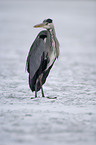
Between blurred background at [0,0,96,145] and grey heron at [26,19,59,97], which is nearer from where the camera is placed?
blurred background at [0,0,96,145]

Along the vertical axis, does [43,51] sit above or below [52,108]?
above

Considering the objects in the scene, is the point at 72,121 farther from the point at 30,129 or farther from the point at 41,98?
the point at 41,98

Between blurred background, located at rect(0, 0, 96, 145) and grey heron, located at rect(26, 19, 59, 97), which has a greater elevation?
grey heron, located at rect(26, 19, 59, 97)

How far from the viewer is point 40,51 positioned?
15.7ft

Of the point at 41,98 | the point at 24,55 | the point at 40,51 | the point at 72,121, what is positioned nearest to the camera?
the point at 72,121

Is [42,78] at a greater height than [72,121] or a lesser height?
greater

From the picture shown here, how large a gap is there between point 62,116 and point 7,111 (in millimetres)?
846

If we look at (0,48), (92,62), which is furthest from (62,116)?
(0,48)

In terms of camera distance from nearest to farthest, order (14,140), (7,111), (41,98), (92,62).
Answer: (14,140), (7,111), (41,98), (92,62)

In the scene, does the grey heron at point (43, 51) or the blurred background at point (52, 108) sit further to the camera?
the grey heron at point (43, 51)

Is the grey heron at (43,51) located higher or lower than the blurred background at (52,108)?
higher

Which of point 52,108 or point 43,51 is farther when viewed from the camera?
point 43,51

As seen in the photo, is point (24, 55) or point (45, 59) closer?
point (45, 59)

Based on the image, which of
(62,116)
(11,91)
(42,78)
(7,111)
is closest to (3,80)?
(11,91)
